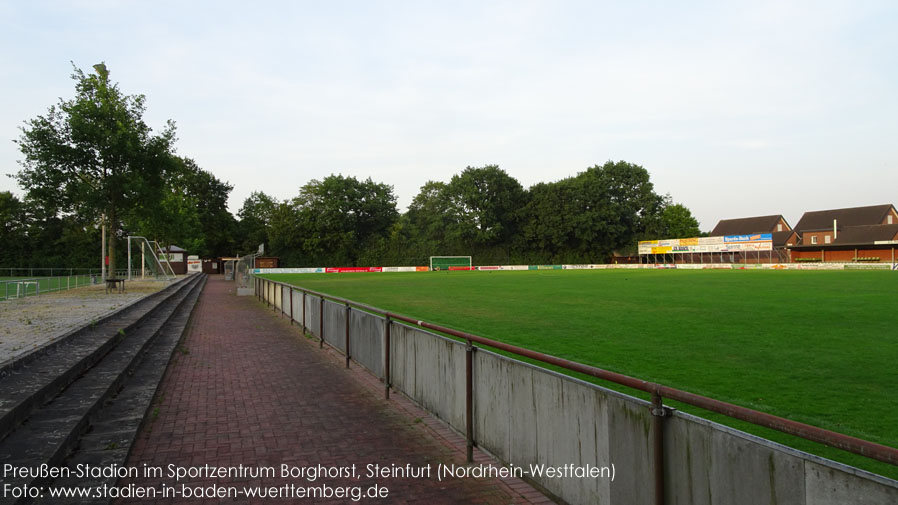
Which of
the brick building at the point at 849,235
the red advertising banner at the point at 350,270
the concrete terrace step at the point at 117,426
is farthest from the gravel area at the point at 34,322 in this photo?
the brick building at the point at 849,235

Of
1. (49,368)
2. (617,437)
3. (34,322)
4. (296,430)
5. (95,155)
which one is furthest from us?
(95,155)

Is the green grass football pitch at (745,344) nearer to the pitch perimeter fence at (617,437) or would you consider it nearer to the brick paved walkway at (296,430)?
the pitch perimeter fence at (617,437)

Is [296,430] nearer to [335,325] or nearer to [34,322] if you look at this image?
[335,325]

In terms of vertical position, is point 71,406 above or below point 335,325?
below

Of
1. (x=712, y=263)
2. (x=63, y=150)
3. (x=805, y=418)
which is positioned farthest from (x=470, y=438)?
(x=712, y=263)

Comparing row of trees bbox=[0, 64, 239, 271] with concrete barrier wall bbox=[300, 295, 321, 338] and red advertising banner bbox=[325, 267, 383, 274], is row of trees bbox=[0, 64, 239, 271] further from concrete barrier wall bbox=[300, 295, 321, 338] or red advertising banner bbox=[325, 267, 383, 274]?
red advertising banner bbox=[325, 267, 383, 274]

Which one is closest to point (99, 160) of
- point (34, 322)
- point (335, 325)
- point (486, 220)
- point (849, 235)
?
point (34, 322)

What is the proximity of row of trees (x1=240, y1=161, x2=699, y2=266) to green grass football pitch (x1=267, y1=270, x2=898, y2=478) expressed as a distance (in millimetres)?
51563

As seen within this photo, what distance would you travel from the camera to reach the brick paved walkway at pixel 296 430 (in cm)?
418

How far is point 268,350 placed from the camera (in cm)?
1052

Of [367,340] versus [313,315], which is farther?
[313,315]

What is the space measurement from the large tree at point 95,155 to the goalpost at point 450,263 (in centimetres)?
4709

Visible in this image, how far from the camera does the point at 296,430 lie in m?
5.50

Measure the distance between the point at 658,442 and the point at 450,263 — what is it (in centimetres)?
6915
